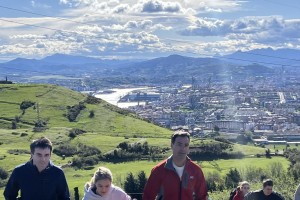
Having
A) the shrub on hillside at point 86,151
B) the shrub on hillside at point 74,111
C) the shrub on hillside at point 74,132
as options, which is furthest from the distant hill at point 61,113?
the shrub on hillside at point 86,151

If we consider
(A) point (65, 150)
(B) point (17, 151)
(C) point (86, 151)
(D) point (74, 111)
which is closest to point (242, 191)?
(B) point (17, 151)

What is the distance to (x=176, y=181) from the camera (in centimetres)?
595

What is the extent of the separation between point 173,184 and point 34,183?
1.53 meters

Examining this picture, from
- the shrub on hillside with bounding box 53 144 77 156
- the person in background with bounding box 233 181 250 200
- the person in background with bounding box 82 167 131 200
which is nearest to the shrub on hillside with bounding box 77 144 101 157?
the shrub on hillside with bounding box 53 144 77 156

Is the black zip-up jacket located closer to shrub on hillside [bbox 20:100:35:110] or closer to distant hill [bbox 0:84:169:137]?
distant hill [bbox 0:84:169:137]

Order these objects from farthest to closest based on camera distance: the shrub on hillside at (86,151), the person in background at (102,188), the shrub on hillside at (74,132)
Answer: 1. the shrub on hillside at (74,132)
2. the shrub on hillside at (86,151)
3. the person in background at (102,188)

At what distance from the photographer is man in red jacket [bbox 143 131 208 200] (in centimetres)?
595

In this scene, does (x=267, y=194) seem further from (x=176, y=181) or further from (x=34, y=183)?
(x=34, y=183)

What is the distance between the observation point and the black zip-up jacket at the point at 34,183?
6051 mm

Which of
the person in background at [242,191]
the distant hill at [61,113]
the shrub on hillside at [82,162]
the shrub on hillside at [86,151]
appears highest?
the person in background at [242,191]

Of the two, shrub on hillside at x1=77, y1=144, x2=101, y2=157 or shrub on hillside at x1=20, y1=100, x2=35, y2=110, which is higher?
shrub on hillside at x1=20, y1=100, x2=35, y2=110

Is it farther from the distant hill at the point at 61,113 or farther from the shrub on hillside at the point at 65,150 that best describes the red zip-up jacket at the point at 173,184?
the distant hill at the point at 61,113

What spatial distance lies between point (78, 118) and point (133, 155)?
2330cm

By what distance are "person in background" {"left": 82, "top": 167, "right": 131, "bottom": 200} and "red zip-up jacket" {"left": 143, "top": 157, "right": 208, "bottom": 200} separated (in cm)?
33
